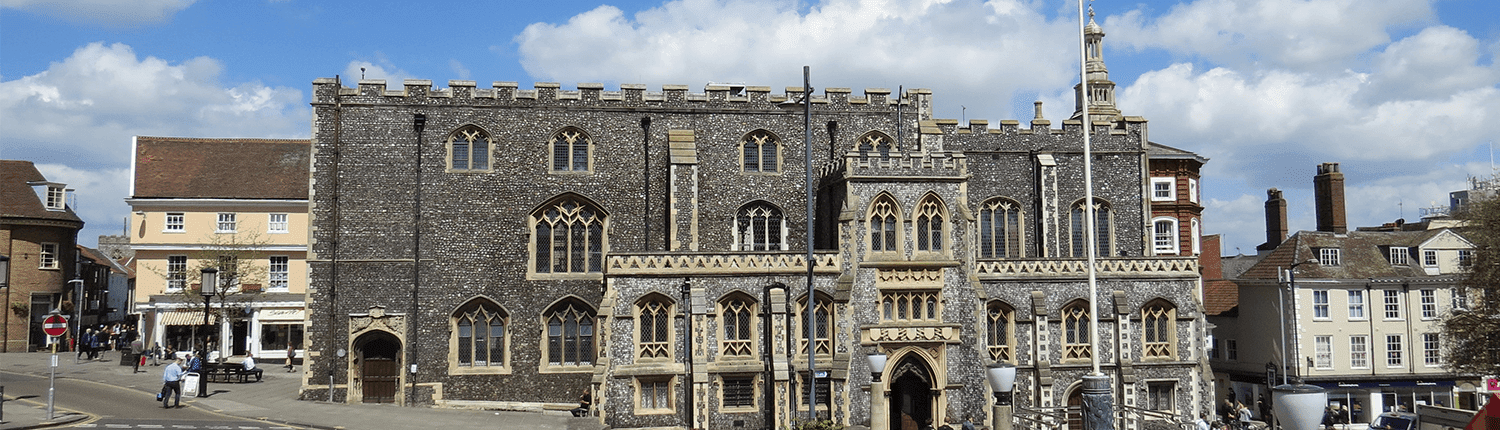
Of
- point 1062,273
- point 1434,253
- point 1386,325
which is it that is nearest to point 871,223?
point 1062,273

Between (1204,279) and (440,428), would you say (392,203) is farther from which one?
(1204,279)

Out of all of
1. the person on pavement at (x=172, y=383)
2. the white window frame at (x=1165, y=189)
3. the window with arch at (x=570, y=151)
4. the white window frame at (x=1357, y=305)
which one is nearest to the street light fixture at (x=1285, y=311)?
Result: the white window frame at (x=1357, y=305)

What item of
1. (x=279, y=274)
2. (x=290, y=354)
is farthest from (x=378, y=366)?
(x=279, y=274)

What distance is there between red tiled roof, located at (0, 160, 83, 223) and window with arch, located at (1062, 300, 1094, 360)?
41.5 metres

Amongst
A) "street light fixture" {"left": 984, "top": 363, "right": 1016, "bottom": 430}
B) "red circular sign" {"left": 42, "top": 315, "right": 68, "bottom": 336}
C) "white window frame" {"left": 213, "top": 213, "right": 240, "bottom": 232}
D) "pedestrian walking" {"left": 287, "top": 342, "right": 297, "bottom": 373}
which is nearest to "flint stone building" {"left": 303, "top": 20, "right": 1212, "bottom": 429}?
"red circular sign" {"left": 42, "top": 315, "right": 68, "bottom": 336}

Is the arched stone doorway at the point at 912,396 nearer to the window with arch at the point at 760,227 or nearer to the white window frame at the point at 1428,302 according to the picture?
the window with arch at the point at 760,227

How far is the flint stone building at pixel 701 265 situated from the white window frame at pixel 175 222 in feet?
47.3

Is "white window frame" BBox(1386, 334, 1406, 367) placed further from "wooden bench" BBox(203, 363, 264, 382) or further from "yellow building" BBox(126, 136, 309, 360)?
"yellow building" BBox(126, 136, 309, 360)

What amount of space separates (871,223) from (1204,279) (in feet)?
80.0

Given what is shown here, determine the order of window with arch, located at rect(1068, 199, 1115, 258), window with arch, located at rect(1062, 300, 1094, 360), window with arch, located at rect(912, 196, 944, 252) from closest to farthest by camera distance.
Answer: window with arch, located at rect(912, 196, 944, 252)
window with arch, located at rect(1062, 300, 1094, 360)
window with arch, located at rect(1068, 199, 1115, 258)

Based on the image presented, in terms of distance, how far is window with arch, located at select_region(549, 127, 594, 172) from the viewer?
109ft

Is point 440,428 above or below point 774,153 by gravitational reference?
below

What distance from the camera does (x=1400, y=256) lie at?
42.4m

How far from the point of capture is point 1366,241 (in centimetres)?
4306
